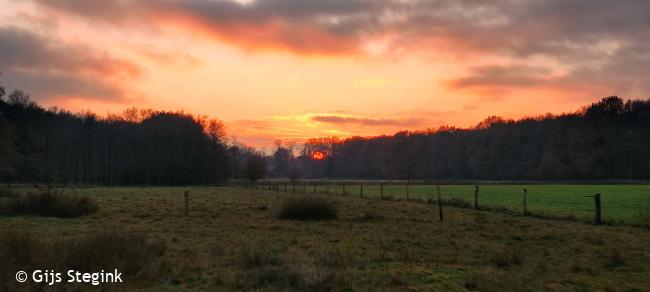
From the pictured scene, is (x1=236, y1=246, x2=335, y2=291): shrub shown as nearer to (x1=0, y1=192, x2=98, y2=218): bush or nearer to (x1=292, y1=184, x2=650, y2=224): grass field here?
(x1=0, y1=192, x2=98, y2=218): bush

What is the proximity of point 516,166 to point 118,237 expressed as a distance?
499 feet

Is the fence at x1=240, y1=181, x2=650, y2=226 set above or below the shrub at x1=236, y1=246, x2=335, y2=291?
below

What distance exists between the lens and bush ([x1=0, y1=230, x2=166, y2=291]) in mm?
8609

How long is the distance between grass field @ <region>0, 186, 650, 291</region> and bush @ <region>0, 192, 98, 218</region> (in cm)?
132

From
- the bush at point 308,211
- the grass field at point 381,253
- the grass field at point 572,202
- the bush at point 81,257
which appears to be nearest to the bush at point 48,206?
the grass field at point 381,253

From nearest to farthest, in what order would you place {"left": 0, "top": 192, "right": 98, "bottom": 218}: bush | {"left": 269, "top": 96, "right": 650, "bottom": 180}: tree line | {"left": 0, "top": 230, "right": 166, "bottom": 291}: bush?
{"left": 0, "top": 230, "right": 166, "bottom": 291}: bush < {"left": 0, "top": 192, "right": 98, "bottom": 218}: bush < {"left": 269, "top": 96, "right": 650, "bottom": 180}: tree line

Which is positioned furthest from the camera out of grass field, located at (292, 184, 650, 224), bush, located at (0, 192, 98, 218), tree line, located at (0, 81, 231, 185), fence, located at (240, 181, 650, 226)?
tree line, located at (0, 81, 231, 185)

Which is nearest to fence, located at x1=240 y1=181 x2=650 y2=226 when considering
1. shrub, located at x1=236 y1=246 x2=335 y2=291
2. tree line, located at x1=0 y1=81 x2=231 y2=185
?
shrub, located at x1=236 y1=246 x2=335 y2=291

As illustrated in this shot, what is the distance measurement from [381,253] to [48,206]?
20156mm

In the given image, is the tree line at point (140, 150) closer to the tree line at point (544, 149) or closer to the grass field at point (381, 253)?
the tree line at point (544, 149)

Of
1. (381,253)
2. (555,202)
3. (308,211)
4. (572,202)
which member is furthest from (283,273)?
(572,202)

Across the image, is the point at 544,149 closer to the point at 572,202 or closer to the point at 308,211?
the point at 572,202

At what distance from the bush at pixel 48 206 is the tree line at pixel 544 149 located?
4222 inches

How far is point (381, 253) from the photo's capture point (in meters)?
12.9
